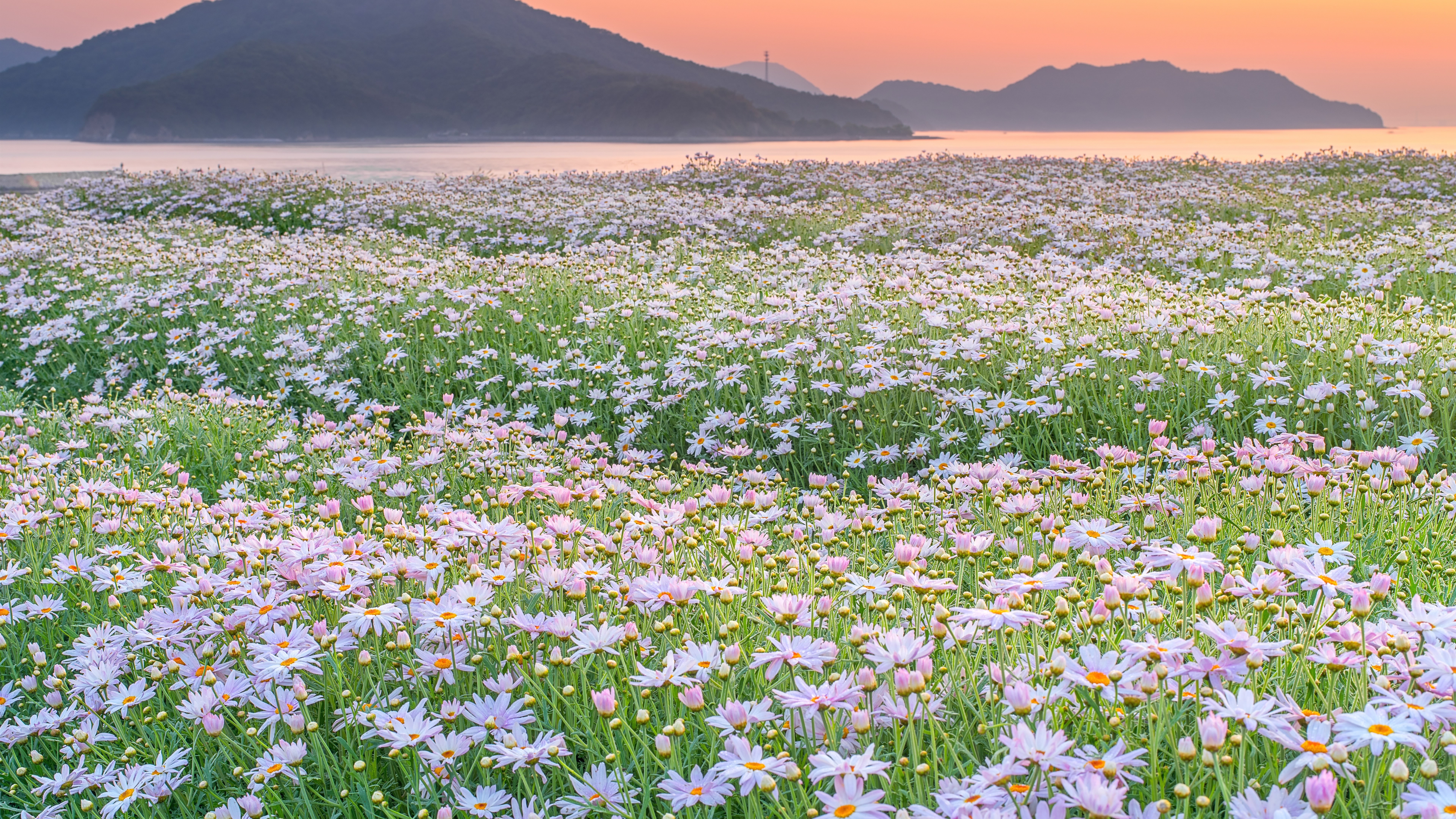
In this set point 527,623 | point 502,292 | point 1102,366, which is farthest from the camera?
point 502,292

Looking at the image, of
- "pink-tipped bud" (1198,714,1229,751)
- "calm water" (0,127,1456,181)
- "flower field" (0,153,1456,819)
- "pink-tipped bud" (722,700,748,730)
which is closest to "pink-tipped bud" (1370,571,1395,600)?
"flower field" (0,153,1456,819)

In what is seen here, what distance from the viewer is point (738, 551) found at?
2.72 metres

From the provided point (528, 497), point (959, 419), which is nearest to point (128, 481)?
point (528, 497)

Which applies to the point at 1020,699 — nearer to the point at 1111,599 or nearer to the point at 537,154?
the point at 1111,599

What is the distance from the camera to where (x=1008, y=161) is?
24.4m

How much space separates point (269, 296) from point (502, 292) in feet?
8.12

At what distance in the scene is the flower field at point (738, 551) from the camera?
1835 millimetres

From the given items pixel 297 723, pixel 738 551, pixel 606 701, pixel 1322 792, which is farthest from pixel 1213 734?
pixel 297 723

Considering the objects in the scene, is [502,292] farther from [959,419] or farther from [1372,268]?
[1372,268]

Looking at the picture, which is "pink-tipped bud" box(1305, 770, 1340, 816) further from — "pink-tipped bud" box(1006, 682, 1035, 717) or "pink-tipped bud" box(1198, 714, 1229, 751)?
"pink-tipped bud" box(1006, 682, 1035, 717)

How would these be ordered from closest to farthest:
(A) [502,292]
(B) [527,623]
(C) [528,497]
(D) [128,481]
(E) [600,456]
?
(B) [527,623] < (C) [528,497] < (D) [128,481] < (E) [600,456] < (A) [502,292]

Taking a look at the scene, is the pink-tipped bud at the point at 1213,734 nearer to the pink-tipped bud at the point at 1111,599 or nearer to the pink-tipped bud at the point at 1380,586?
the pink-tipped bud at the point at 1111,599

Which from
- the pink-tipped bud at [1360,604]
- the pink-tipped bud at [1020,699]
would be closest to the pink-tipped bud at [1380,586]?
the pink-tipped bud at [1360,604]

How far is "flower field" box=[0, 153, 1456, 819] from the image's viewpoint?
1.83 meters
